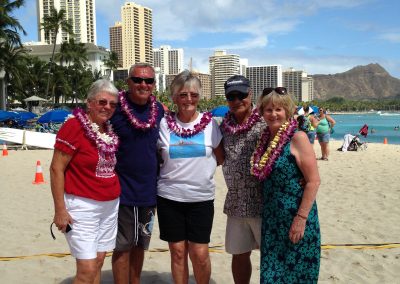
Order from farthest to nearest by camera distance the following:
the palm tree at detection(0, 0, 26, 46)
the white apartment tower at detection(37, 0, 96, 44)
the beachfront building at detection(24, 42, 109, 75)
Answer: the white apartment tower at detection(37, 0, 96, 44)
the beachfront building at detection(24, 42, 109, 75)
the palm tree at detection(0, 0, 26, 46)

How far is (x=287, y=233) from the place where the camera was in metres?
2.93

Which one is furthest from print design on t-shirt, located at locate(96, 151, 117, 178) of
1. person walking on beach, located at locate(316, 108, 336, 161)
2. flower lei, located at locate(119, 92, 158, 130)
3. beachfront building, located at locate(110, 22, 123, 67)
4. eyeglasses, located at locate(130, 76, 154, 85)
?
beachfront building, located at locate(110, 22, 123, 67)

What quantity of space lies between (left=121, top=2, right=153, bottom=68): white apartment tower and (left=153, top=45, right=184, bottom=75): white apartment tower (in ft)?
57.0

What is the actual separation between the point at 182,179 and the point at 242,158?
1.69ft

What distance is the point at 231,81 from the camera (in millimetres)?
3348

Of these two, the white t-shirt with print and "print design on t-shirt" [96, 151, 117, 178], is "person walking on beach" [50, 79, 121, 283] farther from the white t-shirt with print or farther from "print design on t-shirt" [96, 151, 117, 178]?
the white t-shirt with print

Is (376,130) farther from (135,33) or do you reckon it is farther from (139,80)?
(135,33)

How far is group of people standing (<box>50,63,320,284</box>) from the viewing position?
2914 millimetres

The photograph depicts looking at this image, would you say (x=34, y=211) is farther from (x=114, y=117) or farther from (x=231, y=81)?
(x=231, y=81)

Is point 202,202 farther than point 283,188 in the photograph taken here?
Yes

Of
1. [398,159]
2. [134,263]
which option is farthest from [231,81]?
[398,159]

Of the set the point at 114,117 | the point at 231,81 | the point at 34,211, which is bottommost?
the point at 34,211

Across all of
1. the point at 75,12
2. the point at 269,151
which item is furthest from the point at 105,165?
the point at 75,12

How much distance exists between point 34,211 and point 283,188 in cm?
593
